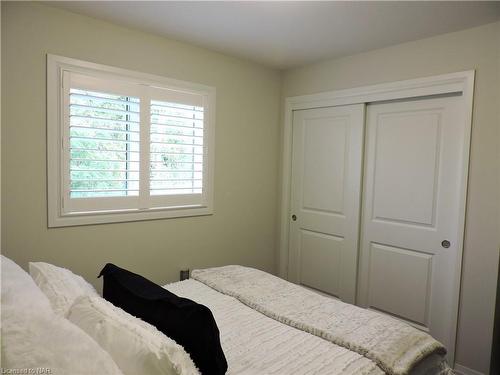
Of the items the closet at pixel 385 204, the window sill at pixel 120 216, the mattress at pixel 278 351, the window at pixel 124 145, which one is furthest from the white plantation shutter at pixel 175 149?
the mattress at pixel 278 351

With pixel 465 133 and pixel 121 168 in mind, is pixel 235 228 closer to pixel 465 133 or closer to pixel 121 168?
pixel 121 168

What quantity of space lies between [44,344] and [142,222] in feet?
5.92

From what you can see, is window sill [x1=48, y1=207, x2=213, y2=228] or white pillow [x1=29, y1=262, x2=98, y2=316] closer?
white pillow [x1=29, y1=262, x2=98, y2=316]

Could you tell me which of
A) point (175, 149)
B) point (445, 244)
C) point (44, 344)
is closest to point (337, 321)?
point (44, 344)

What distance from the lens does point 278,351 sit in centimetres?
142

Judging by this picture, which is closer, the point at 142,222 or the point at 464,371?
the point at 464,371

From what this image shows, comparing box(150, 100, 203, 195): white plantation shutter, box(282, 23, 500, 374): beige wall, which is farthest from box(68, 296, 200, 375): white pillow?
box(282, 23, 500, 374): beige wall

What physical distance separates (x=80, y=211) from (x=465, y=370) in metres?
2.99

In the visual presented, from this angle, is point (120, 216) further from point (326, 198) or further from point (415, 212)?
point (415, 212)

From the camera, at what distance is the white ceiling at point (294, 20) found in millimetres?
2148

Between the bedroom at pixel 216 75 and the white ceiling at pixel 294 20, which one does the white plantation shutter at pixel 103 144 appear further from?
the white ceiling at pixel 294 20

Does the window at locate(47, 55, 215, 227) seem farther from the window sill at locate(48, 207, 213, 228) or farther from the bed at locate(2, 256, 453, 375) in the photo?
the bed at locate(2, 256, 453, 375)

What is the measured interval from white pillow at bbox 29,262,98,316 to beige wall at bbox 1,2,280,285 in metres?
0.79

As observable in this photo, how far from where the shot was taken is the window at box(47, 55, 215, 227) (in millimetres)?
2342
